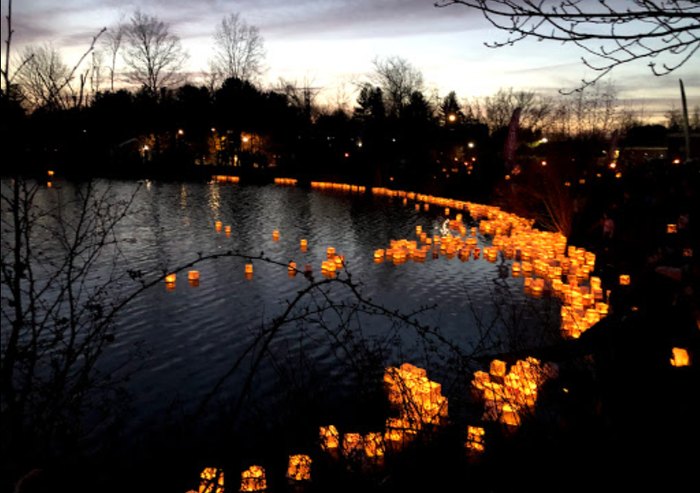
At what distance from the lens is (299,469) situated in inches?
186

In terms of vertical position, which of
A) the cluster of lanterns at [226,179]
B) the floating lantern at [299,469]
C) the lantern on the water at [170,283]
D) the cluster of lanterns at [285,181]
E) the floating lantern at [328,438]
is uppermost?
the cluster of lanterns at [226,179]

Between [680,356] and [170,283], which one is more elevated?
[170,283]

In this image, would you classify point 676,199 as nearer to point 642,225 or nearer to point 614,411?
point 642,225

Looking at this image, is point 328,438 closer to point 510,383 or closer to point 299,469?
point 299,469

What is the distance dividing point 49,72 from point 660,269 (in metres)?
6.68

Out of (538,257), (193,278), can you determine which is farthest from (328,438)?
(538,257)

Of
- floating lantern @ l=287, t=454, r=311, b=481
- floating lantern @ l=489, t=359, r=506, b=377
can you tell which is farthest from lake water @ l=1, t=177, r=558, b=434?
floating lantern @ l=287, t=454, r=311, b=481

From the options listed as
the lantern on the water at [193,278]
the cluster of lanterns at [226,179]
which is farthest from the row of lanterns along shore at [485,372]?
the cluster of lanterns at [226,179]

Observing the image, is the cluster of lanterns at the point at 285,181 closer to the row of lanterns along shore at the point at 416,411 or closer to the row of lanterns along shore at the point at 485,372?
the row of lanterns along shore at the point at 485,372

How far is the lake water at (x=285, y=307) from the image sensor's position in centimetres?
649

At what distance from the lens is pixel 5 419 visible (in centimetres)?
244

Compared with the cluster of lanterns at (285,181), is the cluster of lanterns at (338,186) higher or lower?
lower

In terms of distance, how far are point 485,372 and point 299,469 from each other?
2.78 meters

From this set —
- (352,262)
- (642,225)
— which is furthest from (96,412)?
(642,225)
